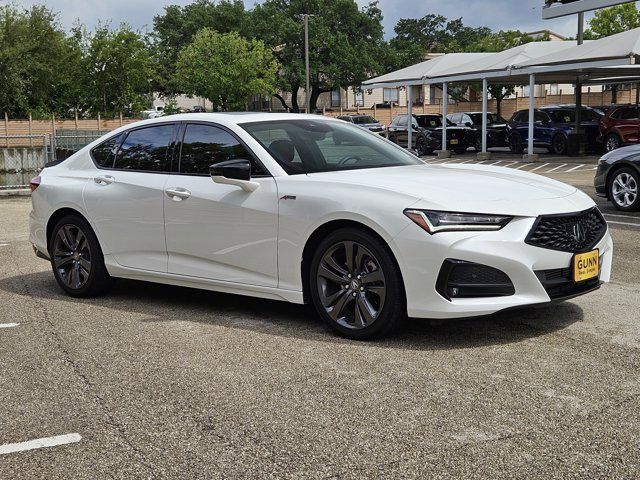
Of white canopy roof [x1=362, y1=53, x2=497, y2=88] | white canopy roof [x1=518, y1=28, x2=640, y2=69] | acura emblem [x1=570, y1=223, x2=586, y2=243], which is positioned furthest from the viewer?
white canopy roof [x1=362, y1=53, x2=497, y2=88]

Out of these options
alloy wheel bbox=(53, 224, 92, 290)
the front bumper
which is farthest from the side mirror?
alloy wheel bbox=(53, 224, 92, 290)

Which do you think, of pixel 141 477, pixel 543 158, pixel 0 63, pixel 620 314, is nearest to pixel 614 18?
pixel 543 158

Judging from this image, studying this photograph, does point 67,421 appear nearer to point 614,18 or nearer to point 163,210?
point 163,210

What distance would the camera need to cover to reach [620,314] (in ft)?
19.4

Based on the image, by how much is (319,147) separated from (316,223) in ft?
2.86

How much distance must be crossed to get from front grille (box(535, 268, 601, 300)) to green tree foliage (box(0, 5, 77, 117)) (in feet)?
154

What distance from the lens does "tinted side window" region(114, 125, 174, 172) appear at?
6.59 metres

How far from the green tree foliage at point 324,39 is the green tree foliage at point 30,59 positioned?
18304 mm

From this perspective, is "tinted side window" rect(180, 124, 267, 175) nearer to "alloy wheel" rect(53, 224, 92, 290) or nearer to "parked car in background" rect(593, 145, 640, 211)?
"alloy wheel" rect(53, 224, 92, 290)

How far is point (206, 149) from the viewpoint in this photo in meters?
6.32

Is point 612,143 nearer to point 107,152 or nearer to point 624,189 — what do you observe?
point 624,189

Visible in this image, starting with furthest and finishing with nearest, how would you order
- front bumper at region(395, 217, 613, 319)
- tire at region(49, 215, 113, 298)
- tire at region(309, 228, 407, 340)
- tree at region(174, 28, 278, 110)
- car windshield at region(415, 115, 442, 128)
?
1. tree at region(174, 28, 278, 110)
2. car windshield at region(415, 115, 442, 128)
3. tire at region(49, 215, 113, 298)
4. tire at region(309, 228, 407, 340)
5. front bumper at region(395, 217, 613, 319)

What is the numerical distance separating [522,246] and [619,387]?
40.1 inches

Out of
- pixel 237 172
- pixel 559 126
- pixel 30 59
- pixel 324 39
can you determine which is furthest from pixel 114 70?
pixel 237 172
